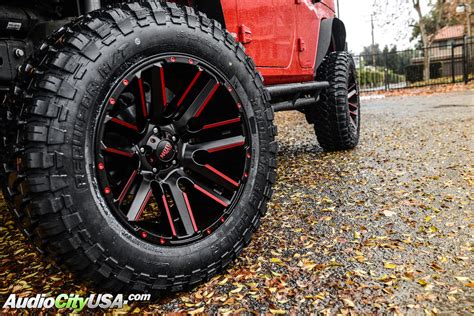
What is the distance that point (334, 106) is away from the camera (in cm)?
437

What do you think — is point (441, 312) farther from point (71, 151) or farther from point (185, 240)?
point (71, 151)

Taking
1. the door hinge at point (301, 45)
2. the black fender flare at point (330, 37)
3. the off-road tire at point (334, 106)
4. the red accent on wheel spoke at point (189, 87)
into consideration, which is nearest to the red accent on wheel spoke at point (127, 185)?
the red accent on wheel spoke at point (189, 87)

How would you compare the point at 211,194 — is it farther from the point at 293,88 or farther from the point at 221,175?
the point at 293,88

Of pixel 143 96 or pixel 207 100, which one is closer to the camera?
pixel 143 96

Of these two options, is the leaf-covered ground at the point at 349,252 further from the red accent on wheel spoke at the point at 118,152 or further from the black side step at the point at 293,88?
the black side step at the point at 293,88

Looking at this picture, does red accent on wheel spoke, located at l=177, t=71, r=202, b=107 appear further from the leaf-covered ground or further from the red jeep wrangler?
the leaf-covered ground

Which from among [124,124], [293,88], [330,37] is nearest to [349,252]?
[124,124]

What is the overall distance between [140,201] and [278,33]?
6.64ft

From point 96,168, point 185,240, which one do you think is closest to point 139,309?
point 185,240

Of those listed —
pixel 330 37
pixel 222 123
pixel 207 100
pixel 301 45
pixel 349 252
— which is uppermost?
pixel 330 37

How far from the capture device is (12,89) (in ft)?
5.60

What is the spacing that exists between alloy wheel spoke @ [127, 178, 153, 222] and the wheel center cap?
5.0 inches

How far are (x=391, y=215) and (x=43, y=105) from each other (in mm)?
2158

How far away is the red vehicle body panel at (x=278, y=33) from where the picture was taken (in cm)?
277
